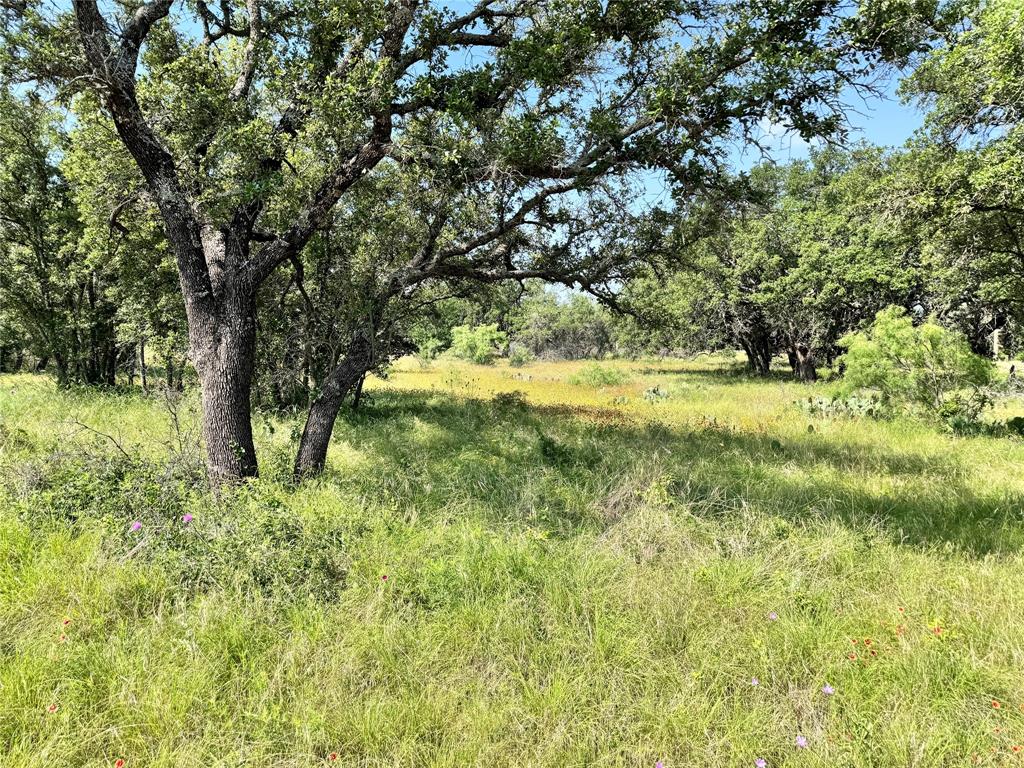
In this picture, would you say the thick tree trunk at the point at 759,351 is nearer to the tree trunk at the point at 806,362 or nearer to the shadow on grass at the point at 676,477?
the tree trunk at the point at 806,362

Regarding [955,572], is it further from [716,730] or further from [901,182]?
[901,182]

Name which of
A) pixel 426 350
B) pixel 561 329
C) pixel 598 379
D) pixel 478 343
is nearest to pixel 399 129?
pixel 598 379

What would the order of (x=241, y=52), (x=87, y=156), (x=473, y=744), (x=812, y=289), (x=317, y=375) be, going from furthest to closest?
(x=812, y=289) → (x=317, y=375) → (x=87, y=156) → (x=241, y=52) → (x=473, y=744)

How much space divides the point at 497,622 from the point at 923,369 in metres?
12.0

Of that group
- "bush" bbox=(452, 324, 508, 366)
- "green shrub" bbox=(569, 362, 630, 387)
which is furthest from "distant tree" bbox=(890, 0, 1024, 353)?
"bush" bbox=(452, 324, 508, 366)

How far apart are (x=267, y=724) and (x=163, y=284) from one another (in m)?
11.7

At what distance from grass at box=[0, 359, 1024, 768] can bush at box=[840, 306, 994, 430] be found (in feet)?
19.2

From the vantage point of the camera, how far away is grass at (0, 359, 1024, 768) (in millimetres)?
2449

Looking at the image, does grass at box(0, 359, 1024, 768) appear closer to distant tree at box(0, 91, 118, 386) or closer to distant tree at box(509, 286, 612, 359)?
distant tree at box(0, 91, 118, 386)

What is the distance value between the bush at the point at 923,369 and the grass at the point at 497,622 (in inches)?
231

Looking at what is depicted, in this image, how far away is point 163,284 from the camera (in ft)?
36.8

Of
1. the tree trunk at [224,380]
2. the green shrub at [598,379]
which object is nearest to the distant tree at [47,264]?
the tree trunk at [224,380]

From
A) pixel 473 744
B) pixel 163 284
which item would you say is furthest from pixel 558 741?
pixel 163 284

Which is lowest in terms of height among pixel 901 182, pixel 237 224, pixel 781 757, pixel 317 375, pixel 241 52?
pixel 781 757
